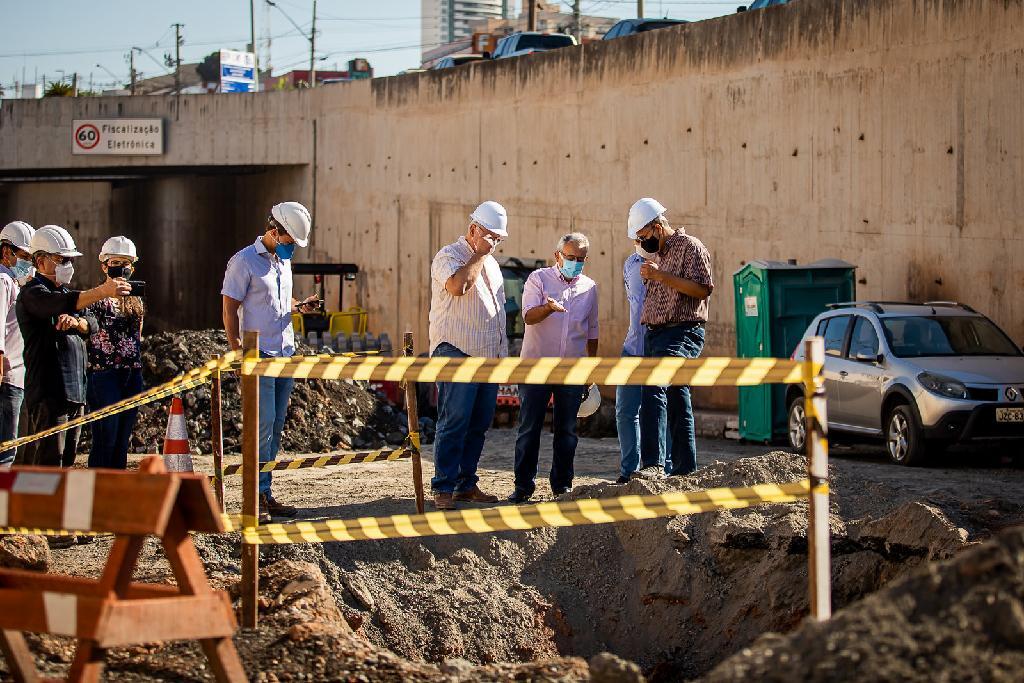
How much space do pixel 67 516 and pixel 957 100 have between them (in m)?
14.4

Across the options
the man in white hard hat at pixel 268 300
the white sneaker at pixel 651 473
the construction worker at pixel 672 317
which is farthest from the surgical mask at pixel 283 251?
the white sneaker at pixel 651 473

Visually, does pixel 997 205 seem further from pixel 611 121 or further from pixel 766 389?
pixel 611 121

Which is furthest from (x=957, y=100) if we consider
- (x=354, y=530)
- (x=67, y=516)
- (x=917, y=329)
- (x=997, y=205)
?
(x=67, y=516)

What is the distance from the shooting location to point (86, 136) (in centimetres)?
3531

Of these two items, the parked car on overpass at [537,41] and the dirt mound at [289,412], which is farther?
the parked car on overpass at [537,41]

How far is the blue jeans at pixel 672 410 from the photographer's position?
9.45 metres

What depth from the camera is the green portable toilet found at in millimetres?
15844

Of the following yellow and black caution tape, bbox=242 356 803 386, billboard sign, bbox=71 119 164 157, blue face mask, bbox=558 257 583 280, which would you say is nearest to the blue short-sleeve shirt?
blue face mask, bbox=558 257 583 280

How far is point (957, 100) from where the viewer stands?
16750mm

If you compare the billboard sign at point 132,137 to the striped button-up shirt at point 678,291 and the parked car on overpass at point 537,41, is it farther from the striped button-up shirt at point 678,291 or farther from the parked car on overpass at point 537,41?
the striped button-up shirt at point 678,291

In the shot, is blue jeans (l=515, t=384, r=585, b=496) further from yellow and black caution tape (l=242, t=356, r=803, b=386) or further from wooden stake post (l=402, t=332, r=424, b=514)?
yellow and black caution tape (l=242, t=356, r=803, b=386)

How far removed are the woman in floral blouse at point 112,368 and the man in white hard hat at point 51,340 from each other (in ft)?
0.33

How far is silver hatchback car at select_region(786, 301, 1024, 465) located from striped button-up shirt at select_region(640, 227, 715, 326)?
10.0ft

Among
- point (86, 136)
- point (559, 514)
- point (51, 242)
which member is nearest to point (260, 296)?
point (51, 242)
